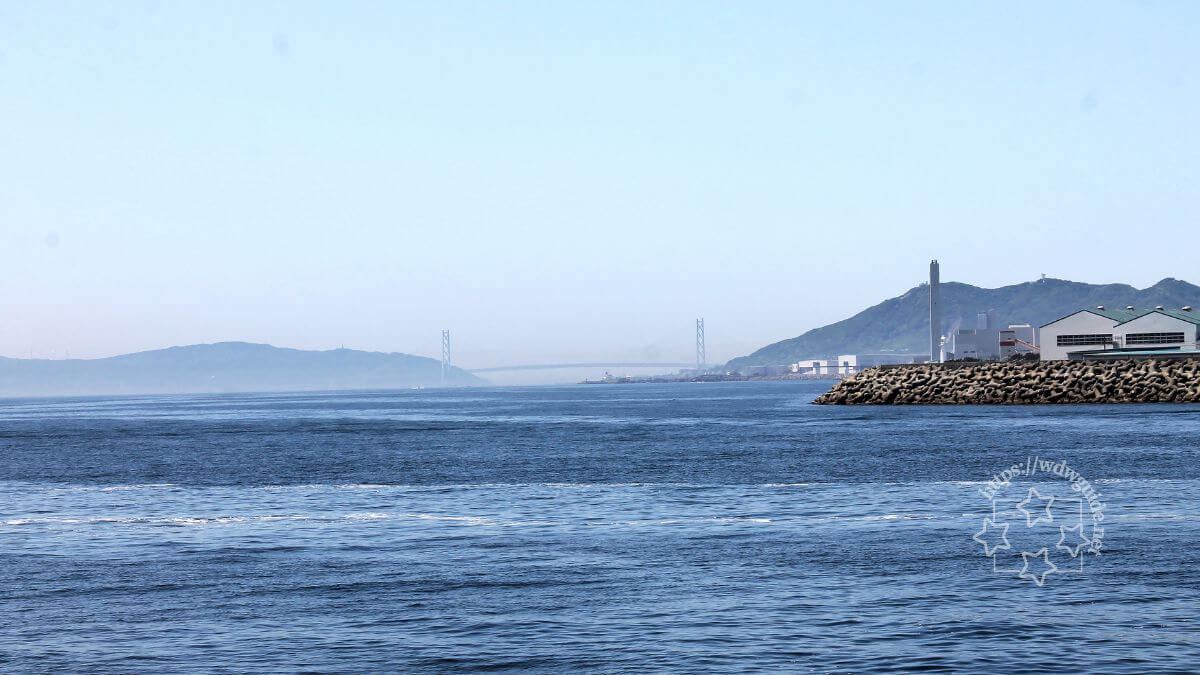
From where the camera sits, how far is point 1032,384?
430 feet

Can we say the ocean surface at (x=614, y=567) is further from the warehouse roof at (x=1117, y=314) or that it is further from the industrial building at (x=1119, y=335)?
the warehouse roof at (x=1117, y=314)

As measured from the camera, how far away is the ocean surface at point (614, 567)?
17.3 meters

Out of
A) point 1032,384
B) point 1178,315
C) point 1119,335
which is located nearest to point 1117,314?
point 1178,315

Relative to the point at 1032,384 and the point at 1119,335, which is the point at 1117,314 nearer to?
the point at 1119,335

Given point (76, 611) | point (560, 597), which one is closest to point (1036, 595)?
point (560, 597)

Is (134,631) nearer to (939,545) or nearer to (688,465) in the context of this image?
(939,545)

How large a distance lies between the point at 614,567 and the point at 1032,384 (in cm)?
11477

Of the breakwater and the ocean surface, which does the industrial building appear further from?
the ocean surface

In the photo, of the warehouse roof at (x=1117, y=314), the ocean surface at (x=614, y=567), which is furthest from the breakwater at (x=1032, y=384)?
the ocean surface at (x=614, y=567)

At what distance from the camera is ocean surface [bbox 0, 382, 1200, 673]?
1734cm

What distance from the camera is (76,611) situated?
67.2 ft

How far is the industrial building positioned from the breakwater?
16.2m

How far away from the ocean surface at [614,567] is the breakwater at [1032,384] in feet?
251

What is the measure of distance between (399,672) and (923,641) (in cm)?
679
